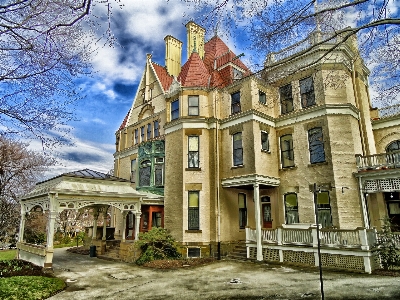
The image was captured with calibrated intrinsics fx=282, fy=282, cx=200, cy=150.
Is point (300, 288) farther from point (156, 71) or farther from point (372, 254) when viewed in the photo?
point (156, 71)

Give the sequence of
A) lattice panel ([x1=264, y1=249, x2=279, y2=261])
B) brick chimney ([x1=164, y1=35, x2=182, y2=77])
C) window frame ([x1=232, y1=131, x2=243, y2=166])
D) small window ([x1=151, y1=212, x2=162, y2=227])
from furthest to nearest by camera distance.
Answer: brick chimney ([x1=164, y1=35, x2=182, y2=77]) → small window ([x1=151, y1=212, x2=162, y2=227]) → window frame ([x1=232, y1=131, x2=243, y2=166]) → lattice panel ([x1=264, y1=249, x2=279, y2=261])

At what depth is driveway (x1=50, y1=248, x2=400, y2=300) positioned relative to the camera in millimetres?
9281

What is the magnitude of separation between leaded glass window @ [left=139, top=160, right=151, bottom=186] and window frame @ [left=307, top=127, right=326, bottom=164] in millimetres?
12018

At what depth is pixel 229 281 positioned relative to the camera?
11453 mm

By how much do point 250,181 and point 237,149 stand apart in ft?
8.62

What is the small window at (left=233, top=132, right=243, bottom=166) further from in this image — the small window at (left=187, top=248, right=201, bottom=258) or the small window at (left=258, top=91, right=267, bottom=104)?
the small window at (left=187, top=248, right=201, bottom=258)

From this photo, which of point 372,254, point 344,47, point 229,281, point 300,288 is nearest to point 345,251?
point 372,254

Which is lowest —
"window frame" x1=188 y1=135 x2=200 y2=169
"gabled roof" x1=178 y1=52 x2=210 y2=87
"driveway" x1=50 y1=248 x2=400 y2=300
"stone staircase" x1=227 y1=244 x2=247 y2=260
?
"driveway" x1=50 y1=248 x2=400 y2=300

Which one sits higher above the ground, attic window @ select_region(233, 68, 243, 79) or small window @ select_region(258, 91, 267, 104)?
attic window @ select_region(233, 68, 243, 79)

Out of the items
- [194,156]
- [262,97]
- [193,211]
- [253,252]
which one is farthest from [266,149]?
[253,252]

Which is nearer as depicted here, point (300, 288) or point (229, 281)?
point (300, 288)

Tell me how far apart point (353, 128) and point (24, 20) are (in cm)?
1674

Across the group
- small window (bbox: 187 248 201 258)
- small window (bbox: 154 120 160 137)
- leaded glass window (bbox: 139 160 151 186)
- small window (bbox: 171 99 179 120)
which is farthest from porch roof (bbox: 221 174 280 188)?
small window (bbox: 154 120 160 137)

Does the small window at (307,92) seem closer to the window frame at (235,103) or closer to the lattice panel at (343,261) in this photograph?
the window frame at (235,103)
